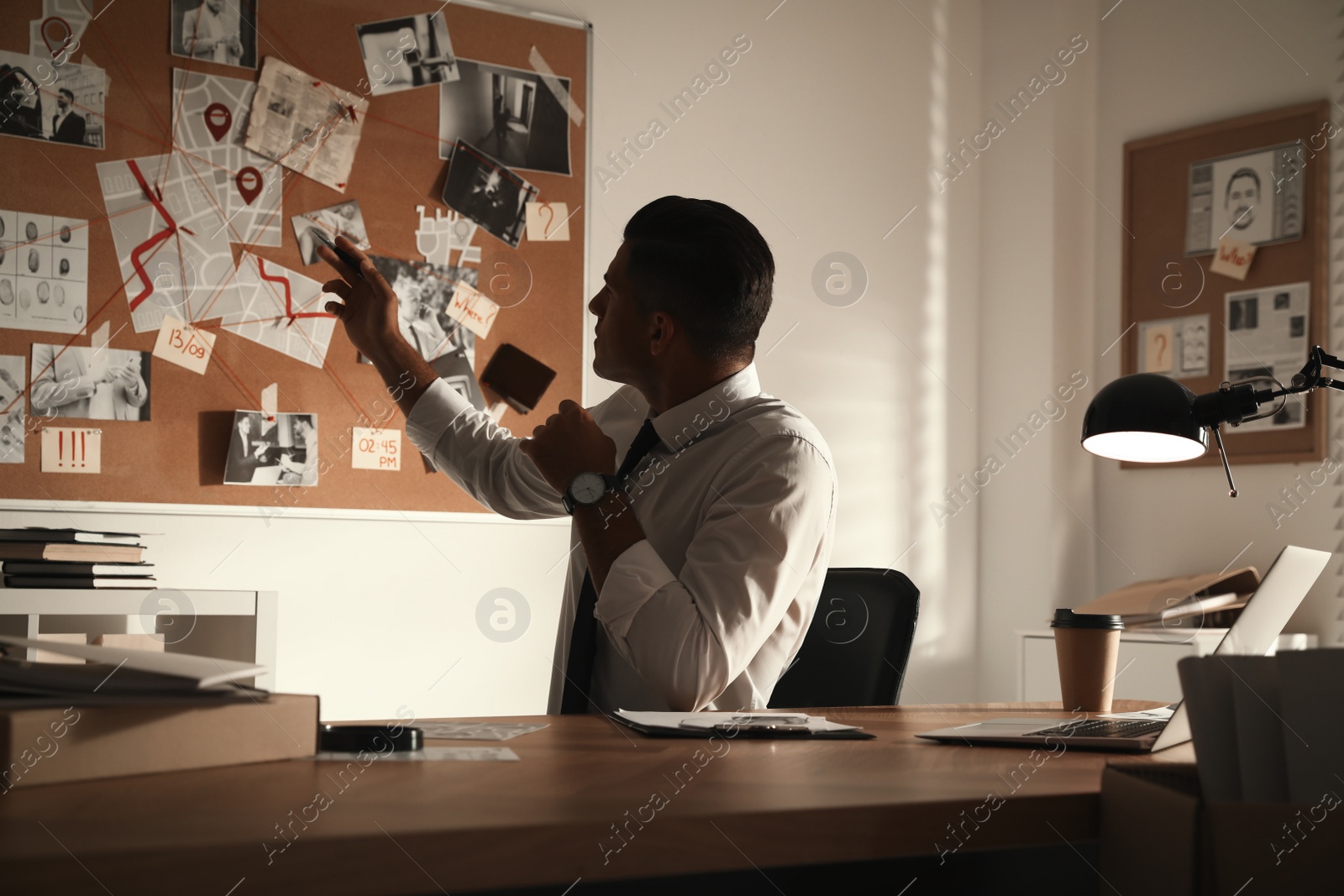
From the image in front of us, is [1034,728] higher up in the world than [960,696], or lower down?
higher up

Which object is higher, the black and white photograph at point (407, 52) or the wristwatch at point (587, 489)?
the black and white photograph at point (407, 52)

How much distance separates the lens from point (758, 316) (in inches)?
61.8

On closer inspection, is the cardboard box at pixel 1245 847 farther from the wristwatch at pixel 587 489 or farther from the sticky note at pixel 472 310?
the sticky note at pixel 472 310

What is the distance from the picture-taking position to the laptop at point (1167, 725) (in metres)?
0.92

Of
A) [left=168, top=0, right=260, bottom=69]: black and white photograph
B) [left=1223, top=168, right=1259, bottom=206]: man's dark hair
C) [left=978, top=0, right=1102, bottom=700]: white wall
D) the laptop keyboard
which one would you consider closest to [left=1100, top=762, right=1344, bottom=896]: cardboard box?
the laptop keyboard

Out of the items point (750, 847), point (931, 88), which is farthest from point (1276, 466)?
point (750, 847)

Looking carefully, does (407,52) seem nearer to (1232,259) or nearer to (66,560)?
(66,560)

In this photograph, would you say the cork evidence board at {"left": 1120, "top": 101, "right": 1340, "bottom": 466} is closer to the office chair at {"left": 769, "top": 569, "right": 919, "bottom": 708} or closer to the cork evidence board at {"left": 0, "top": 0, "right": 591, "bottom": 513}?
the cork evidence board at {"left": 0, "top": 0, "right": 591, "bottom": 513}

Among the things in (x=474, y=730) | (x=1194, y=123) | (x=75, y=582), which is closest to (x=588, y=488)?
(x=474, y=730)

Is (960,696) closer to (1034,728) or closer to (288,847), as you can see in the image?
(1034,728)

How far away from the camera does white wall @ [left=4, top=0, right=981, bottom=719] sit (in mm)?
2561

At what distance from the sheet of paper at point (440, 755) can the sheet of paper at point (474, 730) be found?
80 mm

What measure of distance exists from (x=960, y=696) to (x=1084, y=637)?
233 centimetres

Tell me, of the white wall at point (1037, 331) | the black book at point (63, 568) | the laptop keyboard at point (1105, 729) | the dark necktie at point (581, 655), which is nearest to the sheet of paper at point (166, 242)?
the black book at point (63, 568)
